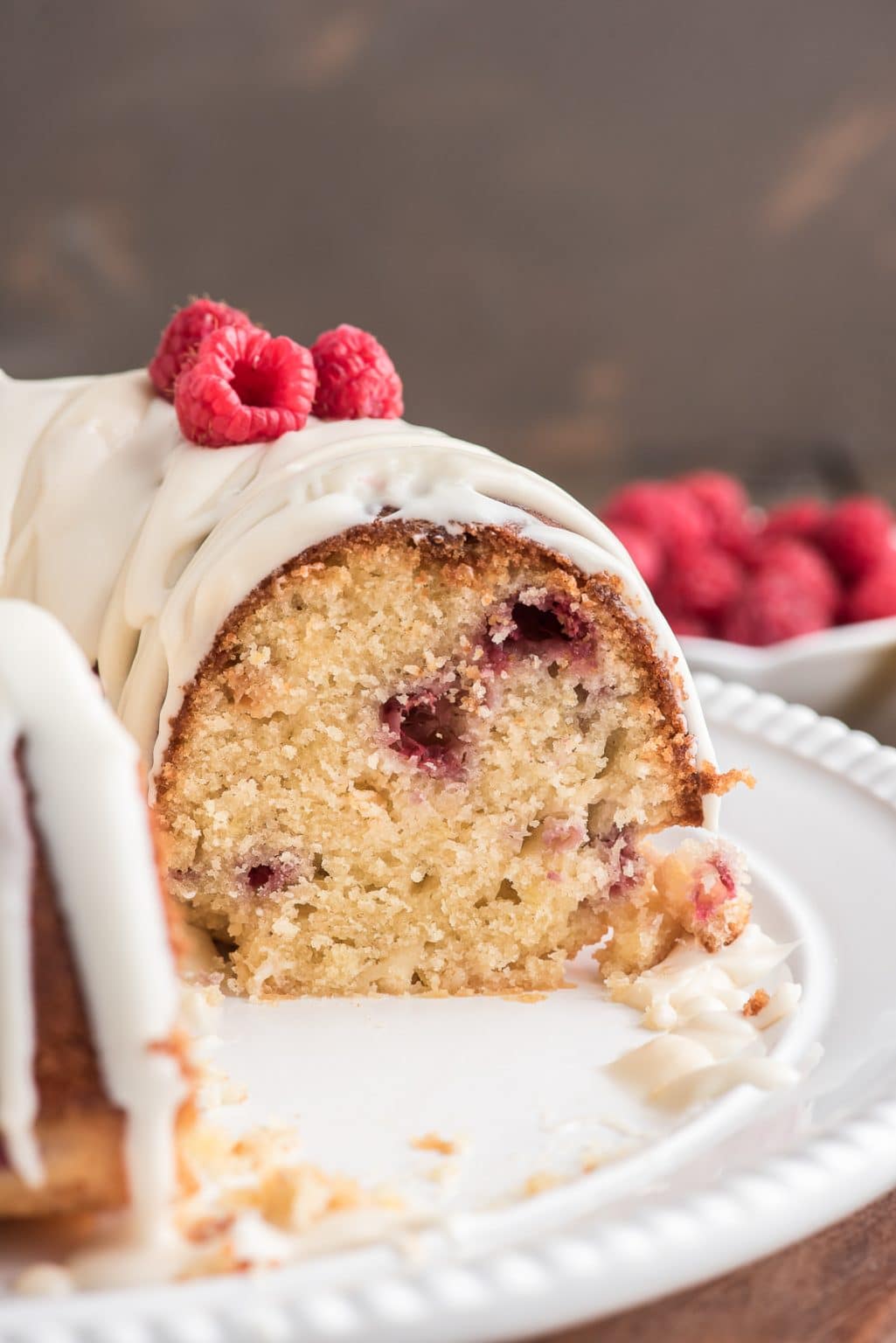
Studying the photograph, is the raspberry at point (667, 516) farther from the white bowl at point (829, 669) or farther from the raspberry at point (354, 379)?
the raspberry at point (354, 379)

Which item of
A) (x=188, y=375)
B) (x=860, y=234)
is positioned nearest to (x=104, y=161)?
(x=860, y=234)

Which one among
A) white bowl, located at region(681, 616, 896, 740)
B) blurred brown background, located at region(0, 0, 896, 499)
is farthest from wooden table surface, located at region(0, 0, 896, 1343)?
white bowl, located at region(681, 616, 896, 740)

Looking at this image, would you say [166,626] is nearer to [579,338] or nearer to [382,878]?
[382,878]

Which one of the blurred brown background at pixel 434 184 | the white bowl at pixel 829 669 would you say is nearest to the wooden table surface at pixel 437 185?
the blurred brown background at pixel 434 184

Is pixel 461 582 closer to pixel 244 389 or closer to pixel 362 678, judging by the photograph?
pixel 362 678

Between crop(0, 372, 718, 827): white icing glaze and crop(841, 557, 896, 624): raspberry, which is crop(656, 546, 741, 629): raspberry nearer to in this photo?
crop(841, 557, 896, 624): raspberry

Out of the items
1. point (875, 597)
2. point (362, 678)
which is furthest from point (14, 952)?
point (875, 597)

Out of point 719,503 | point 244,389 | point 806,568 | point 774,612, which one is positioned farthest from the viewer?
point 719,503
